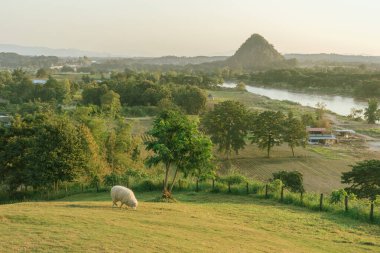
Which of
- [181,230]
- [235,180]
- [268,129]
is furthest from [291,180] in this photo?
[268,129]

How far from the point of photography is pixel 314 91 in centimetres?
16038

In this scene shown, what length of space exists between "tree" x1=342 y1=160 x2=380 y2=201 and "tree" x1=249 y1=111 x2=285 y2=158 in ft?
79.2

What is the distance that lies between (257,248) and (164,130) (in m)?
→ 10.3

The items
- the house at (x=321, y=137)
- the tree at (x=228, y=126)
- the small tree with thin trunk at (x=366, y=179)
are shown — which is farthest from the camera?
the house at (x=321, y=137)

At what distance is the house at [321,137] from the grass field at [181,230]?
50554 mm

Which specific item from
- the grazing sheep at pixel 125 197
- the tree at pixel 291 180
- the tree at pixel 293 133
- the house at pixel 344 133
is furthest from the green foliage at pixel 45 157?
the house at pixel 344 133

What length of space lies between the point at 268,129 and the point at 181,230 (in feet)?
142

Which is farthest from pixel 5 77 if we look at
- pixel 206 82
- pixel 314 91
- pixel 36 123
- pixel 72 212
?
pixel 72 212

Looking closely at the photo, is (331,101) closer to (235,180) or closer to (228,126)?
(228,126)

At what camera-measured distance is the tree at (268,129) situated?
183 ft

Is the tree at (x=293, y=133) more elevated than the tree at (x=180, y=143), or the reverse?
the tree at (x=180, y=143)

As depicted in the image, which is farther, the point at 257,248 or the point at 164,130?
the point at 164,130

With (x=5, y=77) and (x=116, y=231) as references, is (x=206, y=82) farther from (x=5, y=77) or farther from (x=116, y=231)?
(x=116, y=231)

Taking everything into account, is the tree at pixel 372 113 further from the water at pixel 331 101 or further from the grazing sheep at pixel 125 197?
the grazing sheep at pixel 125 197
